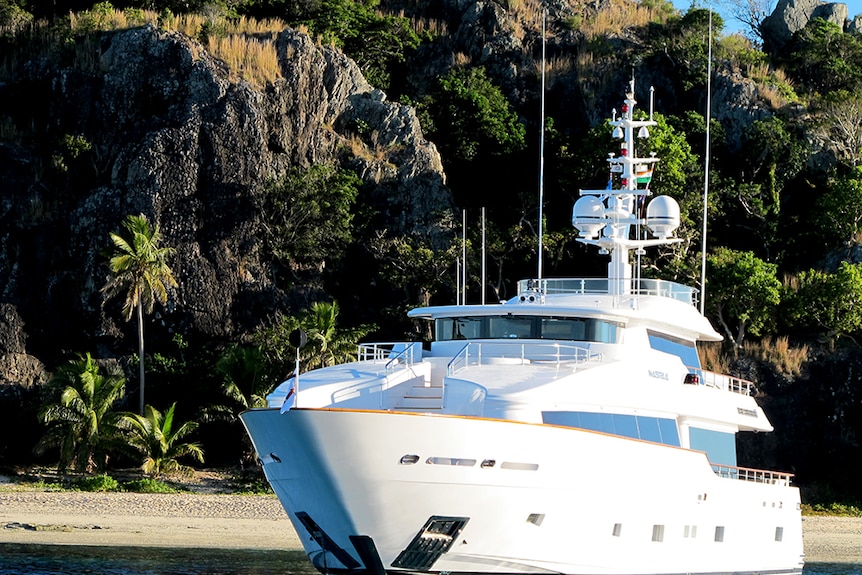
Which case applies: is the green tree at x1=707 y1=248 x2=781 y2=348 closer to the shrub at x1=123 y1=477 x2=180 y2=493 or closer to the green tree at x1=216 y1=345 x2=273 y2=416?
the green tree at x1=216 y1=345 x2=273 y2=416

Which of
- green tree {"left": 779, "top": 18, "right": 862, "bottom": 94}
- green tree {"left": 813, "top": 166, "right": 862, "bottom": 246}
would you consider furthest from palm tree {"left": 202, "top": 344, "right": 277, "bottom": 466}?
green tree {"left": 779, "top": 18, "right": 862, "bottom": 94}

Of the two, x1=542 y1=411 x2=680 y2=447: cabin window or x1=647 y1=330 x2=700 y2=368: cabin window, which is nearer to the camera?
x1=542 y1=411 x2=680 y2=447: cabin window

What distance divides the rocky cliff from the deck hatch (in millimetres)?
27256

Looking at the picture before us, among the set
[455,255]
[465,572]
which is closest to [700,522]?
[465,572]

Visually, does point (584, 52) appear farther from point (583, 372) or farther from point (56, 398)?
point (583, 372)

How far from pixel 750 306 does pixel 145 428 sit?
2083cm

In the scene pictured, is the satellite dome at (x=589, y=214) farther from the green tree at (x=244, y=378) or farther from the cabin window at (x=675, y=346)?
the green tree at (x=244, y=378)

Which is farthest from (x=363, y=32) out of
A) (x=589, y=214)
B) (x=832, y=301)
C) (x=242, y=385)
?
(x=589, y=214)

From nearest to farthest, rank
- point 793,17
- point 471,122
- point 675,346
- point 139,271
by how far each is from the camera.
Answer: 1. point 675,346
2. point 139,271
3. point 471,122
4. point 793,17

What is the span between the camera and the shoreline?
31.8 metres

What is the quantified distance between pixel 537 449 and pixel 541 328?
499 centimetres

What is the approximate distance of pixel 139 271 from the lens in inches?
1767

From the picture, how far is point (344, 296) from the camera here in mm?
52062

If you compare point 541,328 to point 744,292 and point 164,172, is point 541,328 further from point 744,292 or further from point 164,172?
point 164,172
